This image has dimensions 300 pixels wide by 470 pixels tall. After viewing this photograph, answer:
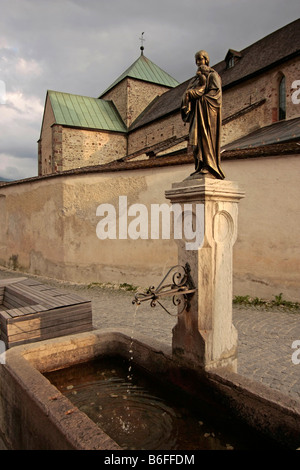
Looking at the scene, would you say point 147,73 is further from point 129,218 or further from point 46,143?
point 129,218

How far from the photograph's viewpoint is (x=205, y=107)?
2.88 metres

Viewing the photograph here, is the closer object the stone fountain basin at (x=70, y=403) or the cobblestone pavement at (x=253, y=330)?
the stone fountain basin at (x=70, y=403)

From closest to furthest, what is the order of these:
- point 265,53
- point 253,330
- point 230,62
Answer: point 253,330
point 265,53
point 230,62

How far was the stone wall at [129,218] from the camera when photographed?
6762 mm

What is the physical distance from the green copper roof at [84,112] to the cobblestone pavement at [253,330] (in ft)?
52.8

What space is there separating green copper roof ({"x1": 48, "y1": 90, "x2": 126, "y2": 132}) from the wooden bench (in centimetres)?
1787

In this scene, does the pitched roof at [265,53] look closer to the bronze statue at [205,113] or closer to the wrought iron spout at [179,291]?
the bronze statue at [205,113]

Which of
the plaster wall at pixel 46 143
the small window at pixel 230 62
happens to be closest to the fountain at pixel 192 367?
the small window at pixel 230 62

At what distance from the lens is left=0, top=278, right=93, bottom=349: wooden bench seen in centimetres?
384

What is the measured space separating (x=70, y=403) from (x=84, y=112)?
22871 millimetres

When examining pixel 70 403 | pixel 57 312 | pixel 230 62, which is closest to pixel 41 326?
pixel 57 312

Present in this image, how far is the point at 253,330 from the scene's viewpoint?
5289 mm

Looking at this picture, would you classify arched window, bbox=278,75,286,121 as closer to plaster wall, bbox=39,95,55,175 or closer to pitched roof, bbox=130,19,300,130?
pitched roof, bbox=130,19,300,130

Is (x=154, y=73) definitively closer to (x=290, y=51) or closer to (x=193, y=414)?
(x=290, y=51)
